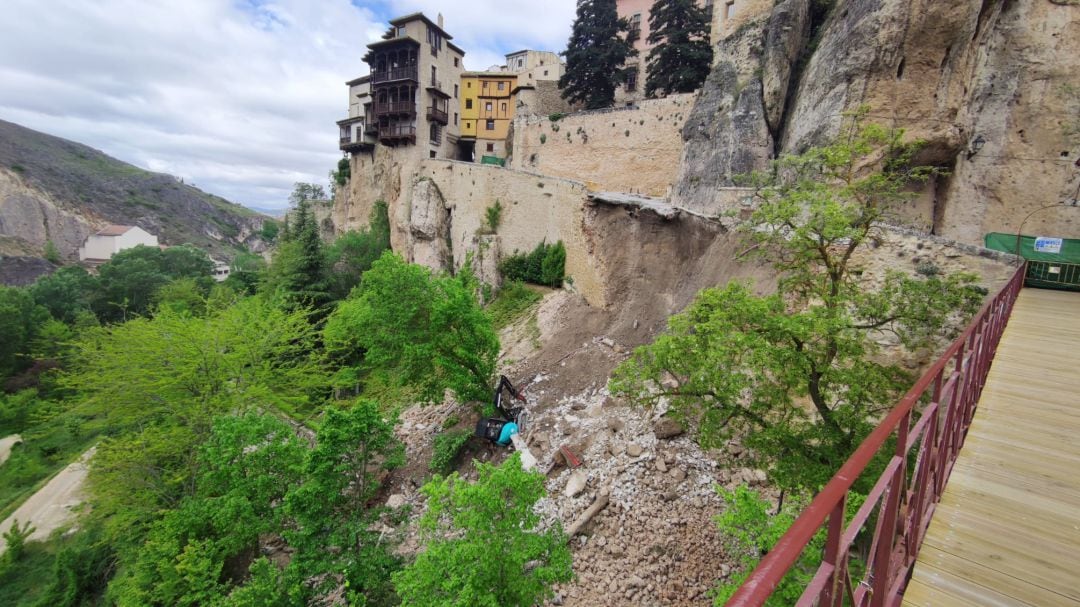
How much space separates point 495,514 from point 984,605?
18.5 feet

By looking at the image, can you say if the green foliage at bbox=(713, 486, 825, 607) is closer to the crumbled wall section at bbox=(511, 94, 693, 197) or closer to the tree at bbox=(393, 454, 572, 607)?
the tree at bbox=(393, 454, 572, 607)

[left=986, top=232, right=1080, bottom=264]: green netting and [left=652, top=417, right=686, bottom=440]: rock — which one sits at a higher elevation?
[left=986, top=232, right=1080, bottom=264]: green netting

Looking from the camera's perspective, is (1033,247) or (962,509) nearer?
(962,509)

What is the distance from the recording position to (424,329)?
12.8 metres

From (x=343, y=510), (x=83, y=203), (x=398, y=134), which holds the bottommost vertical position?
(x=343, y=510)

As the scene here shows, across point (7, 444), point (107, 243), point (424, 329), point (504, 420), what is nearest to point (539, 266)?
point (424, 329)

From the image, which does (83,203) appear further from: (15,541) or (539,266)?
(539,266)

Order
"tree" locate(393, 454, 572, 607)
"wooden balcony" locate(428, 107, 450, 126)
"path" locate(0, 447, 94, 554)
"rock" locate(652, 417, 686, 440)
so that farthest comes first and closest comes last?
"wooden balcony" locate(428, 107, 450, 126) → "path" locate(0, 447, 94, 554) → "rock" locate(652, 417, 686, 440) → "tree" locate(393, 454, 572, 607)

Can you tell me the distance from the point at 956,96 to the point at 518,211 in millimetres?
16407

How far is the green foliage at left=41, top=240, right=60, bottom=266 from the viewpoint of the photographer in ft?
183

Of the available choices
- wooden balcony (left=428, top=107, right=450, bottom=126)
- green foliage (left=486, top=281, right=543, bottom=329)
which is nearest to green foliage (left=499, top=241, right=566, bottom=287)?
green foliage (left=486, top=281, right=543, bottom=329)

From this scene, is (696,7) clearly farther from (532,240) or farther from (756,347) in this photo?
(756,347)

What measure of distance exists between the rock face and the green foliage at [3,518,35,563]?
58.8 meters

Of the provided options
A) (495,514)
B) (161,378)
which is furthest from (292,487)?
(161,378)
